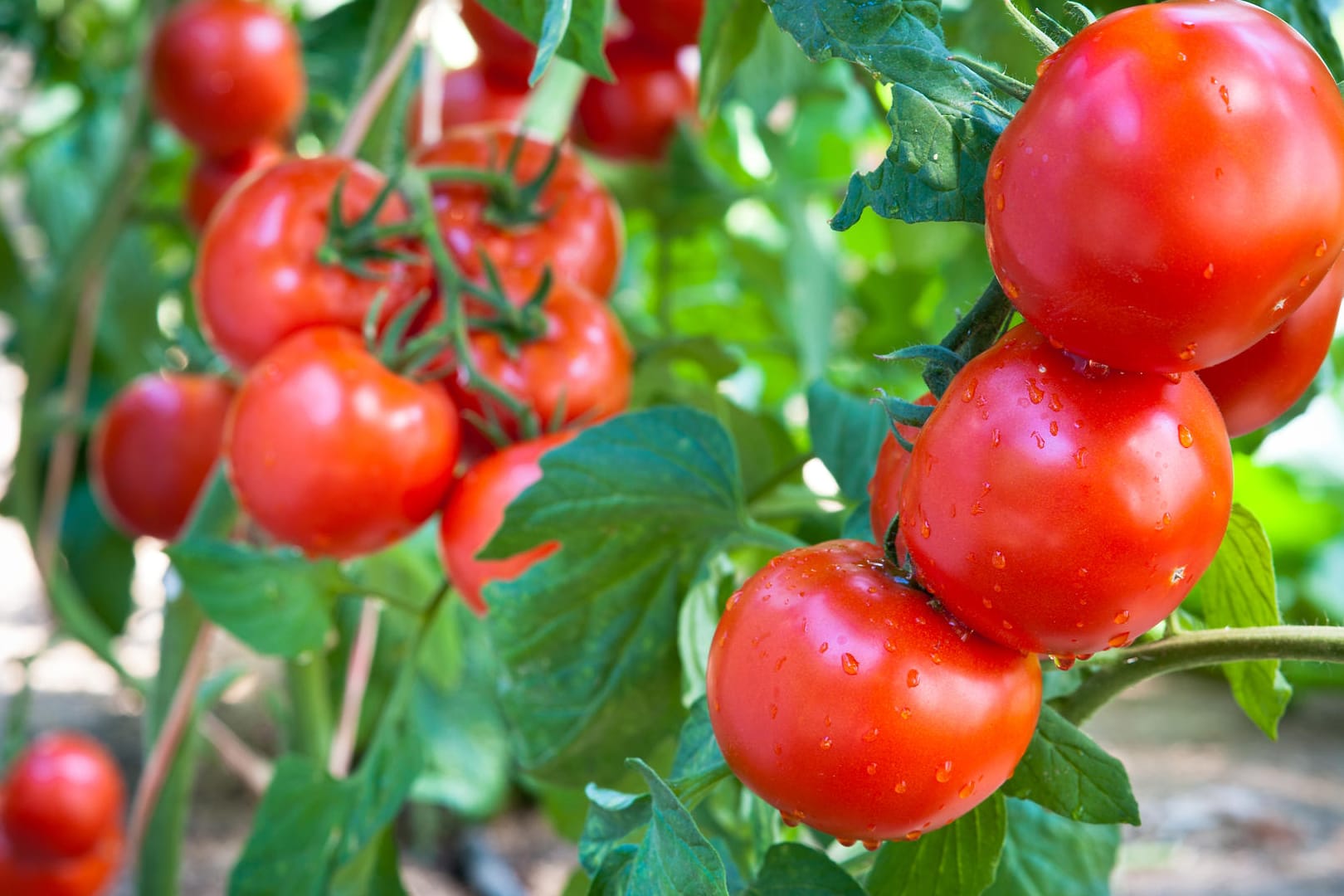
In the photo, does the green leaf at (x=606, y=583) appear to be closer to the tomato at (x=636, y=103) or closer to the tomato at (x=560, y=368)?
the tomato at (x=560, y=368)

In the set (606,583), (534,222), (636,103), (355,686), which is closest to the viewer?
(606,583)

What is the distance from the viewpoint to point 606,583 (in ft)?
1.40

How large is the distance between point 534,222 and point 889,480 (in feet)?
0.95

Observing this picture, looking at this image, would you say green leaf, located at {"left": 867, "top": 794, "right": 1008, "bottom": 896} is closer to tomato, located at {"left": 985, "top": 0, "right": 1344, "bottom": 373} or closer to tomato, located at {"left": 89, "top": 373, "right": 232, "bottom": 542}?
tomato, located at {"left": 985, "top": 0, "right": 1344, "bottom": 373}

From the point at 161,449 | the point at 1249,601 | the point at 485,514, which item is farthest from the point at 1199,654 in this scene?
the point at 161,449

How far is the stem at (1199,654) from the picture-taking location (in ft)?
0.94

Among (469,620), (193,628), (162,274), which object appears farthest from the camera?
(162,274)

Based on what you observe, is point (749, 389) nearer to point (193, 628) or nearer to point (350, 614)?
point (350, 614)

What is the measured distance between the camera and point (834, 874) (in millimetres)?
313

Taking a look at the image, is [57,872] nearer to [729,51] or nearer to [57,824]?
[57,824]

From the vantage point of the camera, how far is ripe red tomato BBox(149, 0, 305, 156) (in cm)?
80

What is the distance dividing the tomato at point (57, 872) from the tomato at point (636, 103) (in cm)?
57

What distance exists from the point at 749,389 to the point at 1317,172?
46.7 inches

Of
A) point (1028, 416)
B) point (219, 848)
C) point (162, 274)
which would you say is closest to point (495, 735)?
point (219, 848)
